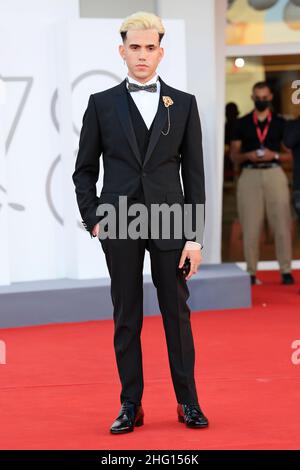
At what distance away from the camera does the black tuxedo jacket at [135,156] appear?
415 centimetres

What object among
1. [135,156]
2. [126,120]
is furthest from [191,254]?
[126,120]

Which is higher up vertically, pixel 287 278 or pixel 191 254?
pixel 191 254

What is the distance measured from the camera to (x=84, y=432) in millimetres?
4266

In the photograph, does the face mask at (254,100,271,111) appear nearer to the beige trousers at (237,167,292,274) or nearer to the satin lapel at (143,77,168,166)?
the beige trousers at (237,167,292,274)

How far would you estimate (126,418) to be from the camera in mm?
4207

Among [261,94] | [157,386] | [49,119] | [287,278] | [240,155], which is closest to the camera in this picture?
[157,386]

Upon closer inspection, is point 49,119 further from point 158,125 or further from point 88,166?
point 158,125

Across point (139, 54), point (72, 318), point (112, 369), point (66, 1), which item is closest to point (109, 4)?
point (66, 1)

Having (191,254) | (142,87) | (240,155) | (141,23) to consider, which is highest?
(141,23)

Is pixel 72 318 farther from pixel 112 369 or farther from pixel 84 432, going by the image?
pixel 84 432

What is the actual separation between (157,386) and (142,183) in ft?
4.81

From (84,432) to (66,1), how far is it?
4.73 metres

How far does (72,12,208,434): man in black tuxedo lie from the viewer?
4.15 m

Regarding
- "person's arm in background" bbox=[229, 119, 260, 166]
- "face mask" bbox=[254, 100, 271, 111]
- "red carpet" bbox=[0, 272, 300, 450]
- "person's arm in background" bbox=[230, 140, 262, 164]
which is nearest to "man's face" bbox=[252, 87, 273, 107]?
"face mask" bbox=[254, 100, 271, 111]
